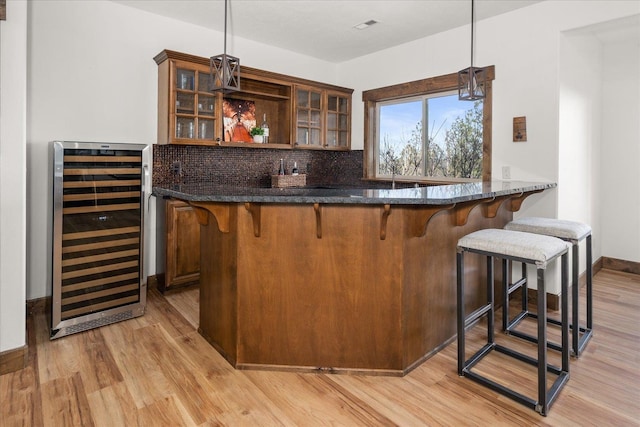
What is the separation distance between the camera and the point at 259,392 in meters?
2.03

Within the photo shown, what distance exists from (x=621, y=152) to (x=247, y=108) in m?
4.15

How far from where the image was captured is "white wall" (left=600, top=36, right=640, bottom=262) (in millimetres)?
4004

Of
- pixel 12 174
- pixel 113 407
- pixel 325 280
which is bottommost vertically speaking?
pixel 113 407

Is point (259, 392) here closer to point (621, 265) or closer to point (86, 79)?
point (86, 79)

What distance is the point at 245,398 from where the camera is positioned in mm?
1976

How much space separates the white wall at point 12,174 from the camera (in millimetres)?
2121

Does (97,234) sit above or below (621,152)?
below

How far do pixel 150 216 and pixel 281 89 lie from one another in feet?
6.96

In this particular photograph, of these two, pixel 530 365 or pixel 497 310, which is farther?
pixel 497 310

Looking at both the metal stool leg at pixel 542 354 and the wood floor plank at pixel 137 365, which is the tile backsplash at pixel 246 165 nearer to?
the wood floor plank at pixel 137 365

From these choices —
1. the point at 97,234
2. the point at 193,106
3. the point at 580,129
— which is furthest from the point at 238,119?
the point at 580,129

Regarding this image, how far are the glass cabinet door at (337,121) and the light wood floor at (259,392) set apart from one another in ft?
10.3

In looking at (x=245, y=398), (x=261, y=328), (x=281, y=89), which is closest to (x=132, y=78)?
(x=281, y=89)

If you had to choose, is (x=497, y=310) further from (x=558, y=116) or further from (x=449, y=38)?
(x=449, y=38)
